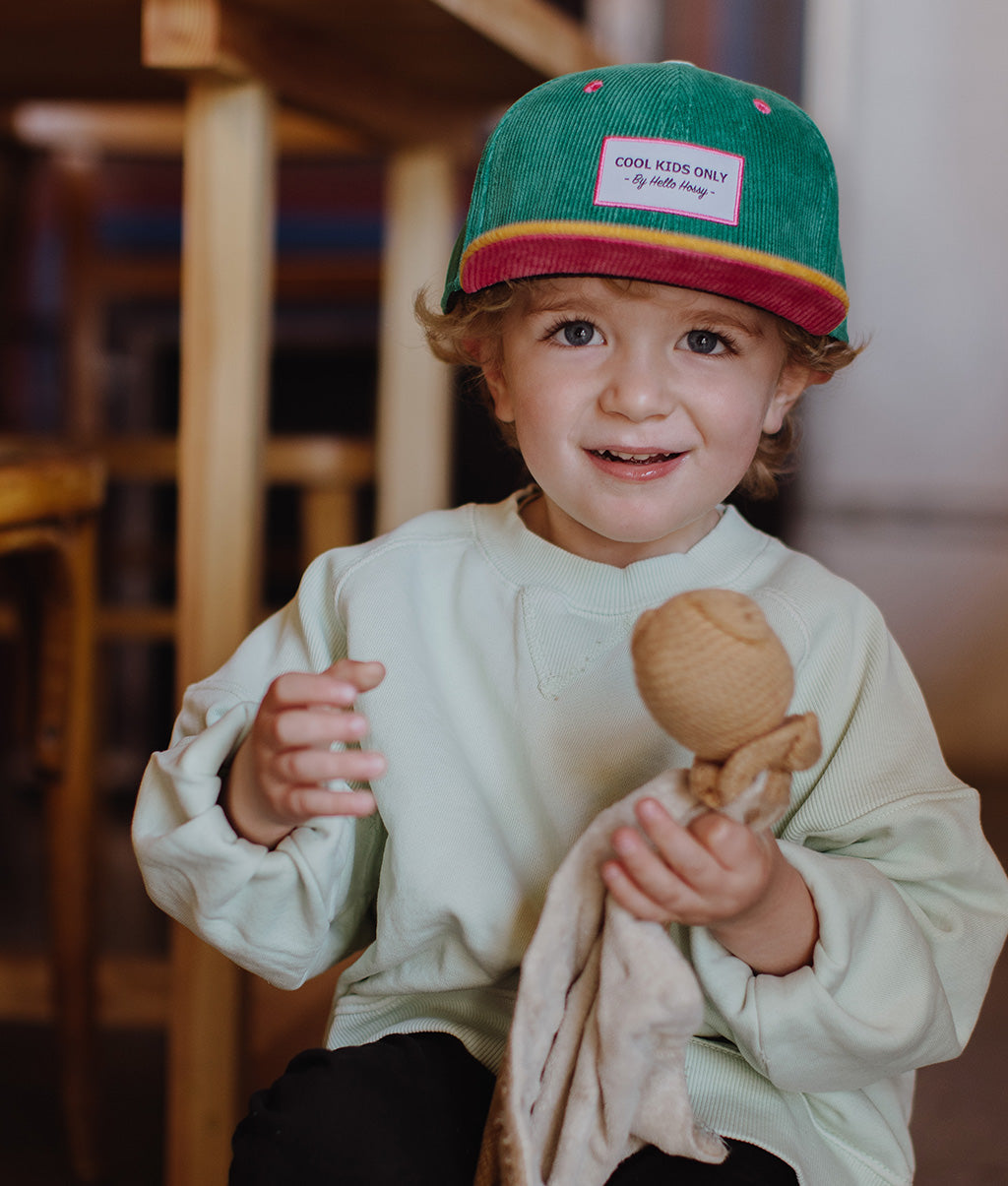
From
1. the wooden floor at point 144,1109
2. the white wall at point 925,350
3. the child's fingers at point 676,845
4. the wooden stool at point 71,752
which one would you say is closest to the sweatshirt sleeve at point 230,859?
the child's fingers at point 676,845

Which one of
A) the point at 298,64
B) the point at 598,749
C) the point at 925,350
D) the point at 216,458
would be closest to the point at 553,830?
the point at 598,749

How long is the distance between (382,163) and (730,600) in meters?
2.90

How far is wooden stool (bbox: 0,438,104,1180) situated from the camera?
1209mm

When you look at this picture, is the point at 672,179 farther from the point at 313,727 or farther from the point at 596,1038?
the point at 596,1038

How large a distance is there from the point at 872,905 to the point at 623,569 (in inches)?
10.2

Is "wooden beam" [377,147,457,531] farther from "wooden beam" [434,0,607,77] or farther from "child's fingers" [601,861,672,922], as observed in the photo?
"child's fingers" [601,861,672,922]

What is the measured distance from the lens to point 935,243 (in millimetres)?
2602

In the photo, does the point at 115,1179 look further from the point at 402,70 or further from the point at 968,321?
the point at 968,321

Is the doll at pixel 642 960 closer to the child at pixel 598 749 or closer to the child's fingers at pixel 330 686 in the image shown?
the child at pixel 598 749

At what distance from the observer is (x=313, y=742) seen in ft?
2.23

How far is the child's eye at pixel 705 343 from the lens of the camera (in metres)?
0.77

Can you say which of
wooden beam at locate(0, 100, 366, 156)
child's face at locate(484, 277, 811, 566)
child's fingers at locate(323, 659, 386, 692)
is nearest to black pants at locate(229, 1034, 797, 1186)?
child's fingers at locate(323, 659, 386, 692)

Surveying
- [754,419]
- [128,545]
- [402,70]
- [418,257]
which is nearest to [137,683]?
[128,545]

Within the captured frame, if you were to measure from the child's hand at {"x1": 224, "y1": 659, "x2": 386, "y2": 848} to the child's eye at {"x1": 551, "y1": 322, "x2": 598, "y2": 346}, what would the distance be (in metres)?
0.24
